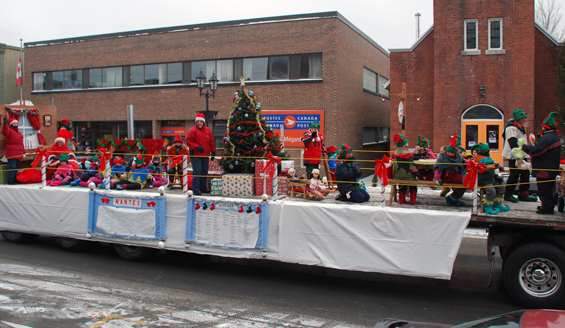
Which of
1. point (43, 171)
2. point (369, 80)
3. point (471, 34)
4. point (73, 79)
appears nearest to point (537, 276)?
point (43, 171)

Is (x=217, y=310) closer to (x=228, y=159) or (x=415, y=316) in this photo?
(x=415, y=316)

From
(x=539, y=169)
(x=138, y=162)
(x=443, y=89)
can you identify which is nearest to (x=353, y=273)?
(x=539, y=169)

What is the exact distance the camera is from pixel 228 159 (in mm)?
8648

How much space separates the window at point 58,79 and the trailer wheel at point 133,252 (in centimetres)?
2753

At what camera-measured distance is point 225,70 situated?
85.7 feet

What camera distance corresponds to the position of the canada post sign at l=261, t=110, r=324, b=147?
24094 mm

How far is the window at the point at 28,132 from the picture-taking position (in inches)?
436

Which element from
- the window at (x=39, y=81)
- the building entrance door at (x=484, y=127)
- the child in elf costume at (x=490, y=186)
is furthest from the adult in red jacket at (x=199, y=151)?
the window at (x=39, y=81)

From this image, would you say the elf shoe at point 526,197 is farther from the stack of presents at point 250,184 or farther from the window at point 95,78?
the window at point 95,78

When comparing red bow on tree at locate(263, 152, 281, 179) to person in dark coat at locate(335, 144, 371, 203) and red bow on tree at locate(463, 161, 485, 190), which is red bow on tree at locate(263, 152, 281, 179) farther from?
red bow on tree at locate(463, 161, 485, 190)

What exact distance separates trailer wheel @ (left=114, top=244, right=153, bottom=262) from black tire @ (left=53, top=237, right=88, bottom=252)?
1013 millimetres

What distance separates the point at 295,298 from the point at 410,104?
17492 mm

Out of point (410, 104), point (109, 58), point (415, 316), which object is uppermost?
point (109, 58)

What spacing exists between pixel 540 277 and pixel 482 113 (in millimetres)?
15891
